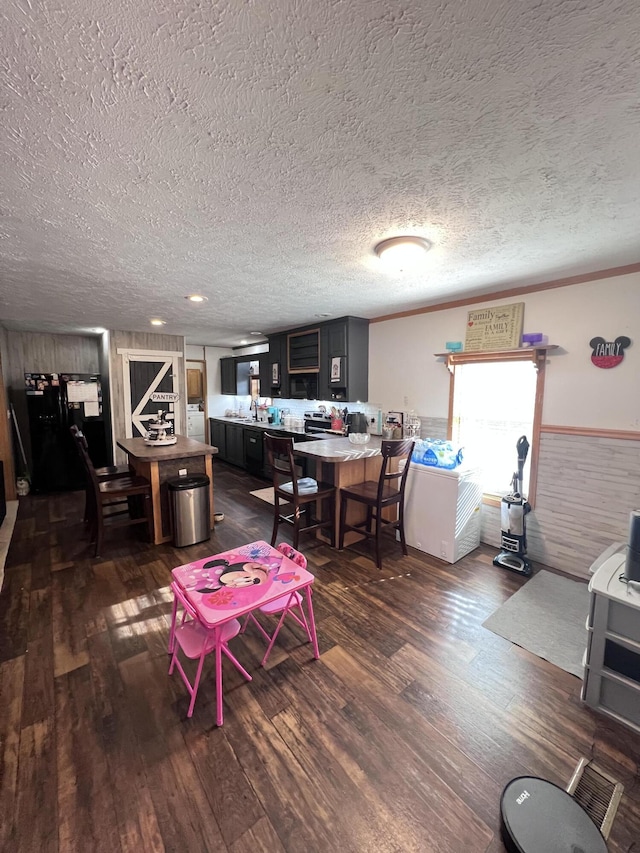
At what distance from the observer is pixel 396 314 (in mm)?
4105

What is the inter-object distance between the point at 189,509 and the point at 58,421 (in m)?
3.11

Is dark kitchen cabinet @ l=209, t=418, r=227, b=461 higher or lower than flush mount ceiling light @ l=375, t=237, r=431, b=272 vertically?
lower

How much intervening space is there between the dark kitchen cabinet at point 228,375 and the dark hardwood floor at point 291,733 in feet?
16.3

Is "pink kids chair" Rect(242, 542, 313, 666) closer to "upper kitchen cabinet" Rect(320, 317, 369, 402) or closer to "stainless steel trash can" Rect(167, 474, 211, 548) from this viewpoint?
"stainless steel trash can" Rect(167, 474, 211, 548)

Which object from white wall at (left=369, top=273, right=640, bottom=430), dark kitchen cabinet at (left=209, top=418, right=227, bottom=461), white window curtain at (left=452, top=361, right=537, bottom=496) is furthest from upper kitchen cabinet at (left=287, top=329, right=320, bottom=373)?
dark kitchen cabinet at (left=209, top=418, right=227, bottom=461)

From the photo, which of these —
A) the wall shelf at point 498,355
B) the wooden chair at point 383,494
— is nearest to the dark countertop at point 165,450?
the wooden chair at point 383,494

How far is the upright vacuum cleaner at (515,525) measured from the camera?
2.96 m

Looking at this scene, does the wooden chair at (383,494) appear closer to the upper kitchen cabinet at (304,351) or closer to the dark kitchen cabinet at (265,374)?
the upper kitchen cabinet at (304,351)

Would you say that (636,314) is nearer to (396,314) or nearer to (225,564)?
(396,314)

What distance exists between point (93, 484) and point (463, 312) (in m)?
3.88

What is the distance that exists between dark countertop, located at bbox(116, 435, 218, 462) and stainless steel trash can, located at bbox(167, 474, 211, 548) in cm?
27

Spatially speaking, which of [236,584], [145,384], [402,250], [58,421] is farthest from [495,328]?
[58,421]

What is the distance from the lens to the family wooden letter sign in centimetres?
256

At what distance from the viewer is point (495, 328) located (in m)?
3.21
